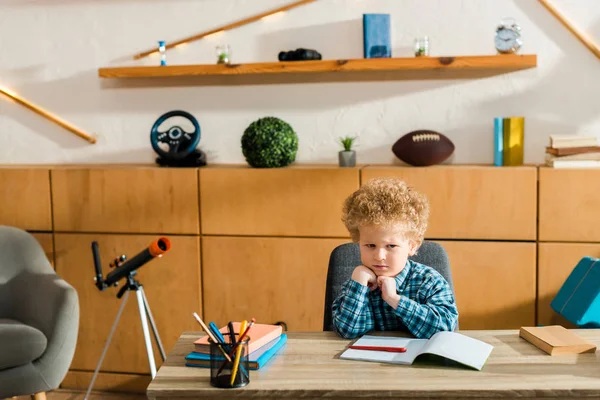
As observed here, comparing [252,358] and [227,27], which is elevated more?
[227,27]

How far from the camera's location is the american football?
11.8 feet

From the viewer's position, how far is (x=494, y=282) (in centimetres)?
354

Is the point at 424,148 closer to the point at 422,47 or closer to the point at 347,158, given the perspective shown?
the point at 347,158

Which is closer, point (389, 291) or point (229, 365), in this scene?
point (229, 365)

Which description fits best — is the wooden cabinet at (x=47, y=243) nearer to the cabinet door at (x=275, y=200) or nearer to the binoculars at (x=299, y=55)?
the cabinet door at (x=275, y=200)

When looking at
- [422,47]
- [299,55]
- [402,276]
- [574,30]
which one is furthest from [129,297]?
[574,30]

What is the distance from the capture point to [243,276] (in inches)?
148

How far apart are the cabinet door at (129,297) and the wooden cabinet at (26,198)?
0.47 ft

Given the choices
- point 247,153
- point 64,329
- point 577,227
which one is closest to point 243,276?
point 247,153

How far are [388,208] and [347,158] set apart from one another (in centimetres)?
166

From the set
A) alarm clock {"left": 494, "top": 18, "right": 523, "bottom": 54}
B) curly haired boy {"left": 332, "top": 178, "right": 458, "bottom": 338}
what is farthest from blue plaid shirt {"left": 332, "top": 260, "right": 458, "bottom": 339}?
alarm clock {"left": 494, "top": 18, "right": 523, "bottom": 54}

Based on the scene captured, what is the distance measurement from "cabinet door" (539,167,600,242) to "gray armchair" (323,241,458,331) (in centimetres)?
121

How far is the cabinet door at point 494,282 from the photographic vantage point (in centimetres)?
350

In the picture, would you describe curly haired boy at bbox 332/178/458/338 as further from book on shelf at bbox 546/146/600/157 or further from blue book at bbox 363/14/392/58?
blue book at bbox 363/14/392/58
